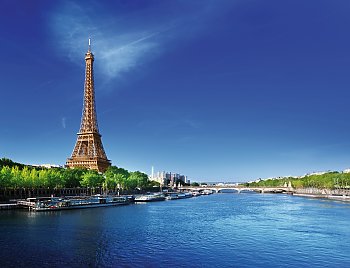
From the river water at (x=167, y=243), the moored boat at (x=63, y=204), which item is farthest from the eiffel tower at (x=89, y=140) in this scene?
the river water at (x=167, y=243)

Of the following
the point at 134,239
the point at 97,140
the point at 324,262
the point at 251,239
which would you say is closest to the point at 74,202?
the point at 134,239

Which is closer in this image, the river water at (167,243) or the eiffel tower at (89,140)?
the river water at (167,243)

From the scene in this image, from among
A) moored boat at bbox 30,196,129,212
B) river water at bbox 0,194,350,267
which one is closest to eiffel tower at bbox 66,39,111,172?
moored boat at bbox 30,196,129,212

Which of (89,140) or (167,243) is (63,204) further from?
(89,140)

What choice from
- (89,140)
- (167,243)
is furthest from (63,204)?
(89,140)

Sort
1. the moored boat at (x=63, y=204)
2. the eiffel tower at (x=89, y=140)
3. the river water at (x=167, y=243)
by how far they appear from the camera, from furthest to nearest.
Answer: the eiffel tower at (x=89, y=140), the moored boat at (x=63, y=204), the river water at (x=167, y=243)

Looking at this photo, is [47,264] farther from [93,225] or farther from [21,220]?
[21,220]

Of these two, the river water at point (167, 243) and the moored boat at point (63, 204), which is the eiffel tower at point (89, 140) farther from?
the river water at point (167, 243)

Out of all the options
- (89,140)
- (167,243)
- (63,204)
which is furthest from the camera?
(89,140)
